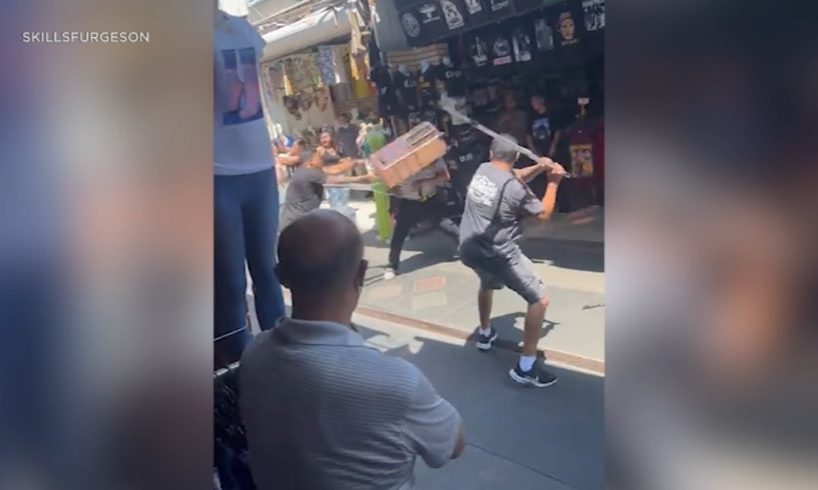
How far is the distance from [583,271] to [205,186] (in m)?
0.44

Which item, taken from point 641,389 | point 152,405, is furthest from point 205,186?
point 641,389

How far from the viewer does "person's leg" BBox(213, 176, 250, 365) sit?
815mm

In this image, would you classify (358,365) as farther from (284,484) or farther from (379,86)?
(379,86)

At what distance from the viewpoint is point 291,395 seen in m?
Answer: 0.94

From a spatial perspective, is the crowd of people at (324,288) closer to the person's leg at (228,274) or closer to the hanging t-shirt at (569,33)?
the person's leg at (228,274)

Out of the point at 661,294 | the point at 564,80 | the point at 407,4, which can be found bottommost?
the point at 661,294

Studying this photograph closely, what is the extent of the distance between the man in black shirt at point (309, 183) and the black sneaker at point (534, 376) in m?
0.33

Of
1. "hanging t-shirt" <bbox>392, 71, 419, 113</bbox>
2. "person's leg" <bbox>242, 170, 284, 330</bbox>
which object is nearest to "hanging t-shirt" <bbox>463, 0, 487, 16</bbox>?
"hanging t-shirt" <bbox>392, 71, 419, 113</bbox>

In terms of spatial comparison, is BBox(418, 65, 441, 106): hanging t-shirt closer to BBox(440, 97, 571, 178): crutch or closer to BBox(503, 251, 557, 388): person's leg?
BBox(440, 97, 571, 178): crutch

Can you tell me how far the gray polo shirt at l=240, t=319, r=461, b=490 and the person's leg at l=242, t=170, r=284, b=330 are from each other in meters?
0.07

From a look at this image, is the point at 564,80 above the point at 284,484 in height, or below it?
above

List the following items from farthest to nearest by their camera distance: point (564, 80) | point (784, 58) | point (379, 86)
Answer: point (379, 86) → point (564, 80) → point (784, 58)

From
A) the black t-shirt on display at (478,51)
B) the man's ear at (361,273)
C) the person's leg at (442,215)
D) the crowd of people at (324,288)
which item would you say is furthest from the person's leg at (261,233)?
the black t-shirt on display at (478,51)

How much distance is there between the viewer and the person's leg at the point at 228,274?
2.68ft
